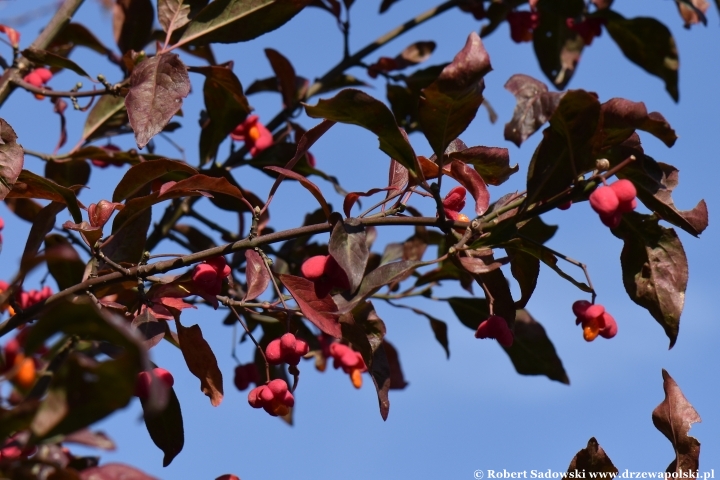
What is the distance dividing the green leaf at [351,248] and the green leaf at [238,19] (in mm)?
894

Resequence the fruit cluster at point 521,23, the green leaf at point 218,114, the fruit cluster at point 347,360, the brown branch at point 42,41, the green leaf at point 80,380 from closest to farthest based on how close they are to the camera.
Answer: the green leaf at point 80,380, the brown branch at point 42,41, the green leaf at point 218,114, the fruit cluster at point 347,360, the fruit cluster at point 521,23

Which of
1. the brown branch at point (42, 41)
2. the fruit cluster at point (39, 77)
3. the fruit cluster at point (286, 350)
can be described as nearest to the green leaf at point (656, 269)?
the fruit cluster at point (286, 350)

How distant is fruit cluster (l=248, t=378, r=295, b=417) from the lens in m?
1.71

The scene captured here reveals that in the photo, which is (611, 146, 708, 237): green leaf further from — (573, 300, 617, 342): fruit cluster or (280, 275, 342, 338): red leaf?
(280, 275, 342, 338): red leaf

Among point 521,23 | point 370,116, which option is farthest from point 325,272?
point 521,23

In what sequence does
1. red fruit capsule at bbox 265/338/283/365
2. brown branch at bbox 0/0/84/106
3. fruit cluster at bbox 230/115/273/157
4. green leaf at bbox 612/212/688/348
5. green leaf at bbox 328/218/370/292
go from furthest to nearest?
fruit cluster at bbox 230/115/273/157
brown branch at bbox 0/0/84/106
red fruit capsule at bbox 265/338/283/365
green leaf at bbox 612/212/688/348
green leaf at bbox 328/218/370/292

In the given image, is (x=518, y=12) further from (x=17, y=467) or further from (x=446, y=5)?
(x=17, y=467)

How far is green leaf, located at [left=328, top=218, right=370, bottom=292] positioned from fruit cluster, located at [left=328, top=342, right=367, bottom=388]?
1.24 m

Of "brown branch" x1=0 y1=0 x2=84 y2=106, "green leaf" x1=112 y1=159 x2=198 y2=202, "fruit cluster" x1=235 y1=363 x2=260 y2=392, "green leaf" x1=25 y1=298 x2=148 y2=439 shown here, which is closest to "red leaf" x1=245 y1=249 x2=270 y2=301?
"green leaf" x1=112 y1=159 x2=198 y2=202

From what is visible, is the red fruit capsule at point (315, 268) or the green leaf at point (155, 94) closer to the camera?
the red fruit capsule at point (315, 268)

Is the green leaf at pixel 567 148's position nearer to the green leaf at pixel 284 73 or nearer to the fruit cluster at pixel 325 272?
the fruit cluster at pixel 325 272

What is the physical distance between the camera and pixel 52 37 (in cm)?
234

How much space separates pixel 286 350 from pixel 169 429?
0.29 metres

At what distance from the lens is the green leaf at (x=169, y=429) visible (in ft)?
5.45
